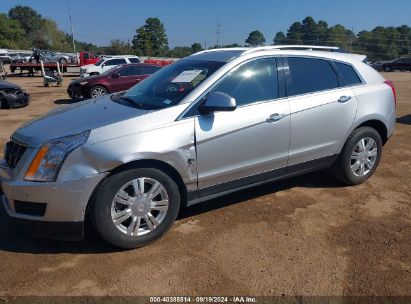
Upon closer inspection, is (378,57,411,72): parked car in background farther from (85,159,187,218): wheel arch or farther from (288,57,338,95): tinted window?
(85,159,187,218): wheel arch

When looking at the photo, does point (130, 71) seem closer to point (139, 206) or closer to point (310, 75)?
point (310, 75)

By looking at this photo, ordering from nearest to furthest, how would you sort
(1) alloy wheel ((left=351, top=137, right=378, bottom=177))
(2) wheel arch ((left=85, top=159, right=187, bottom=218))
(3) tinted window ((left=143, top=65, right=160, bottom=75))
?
(2) wheel arch ((left=85, top=159, right=187, bottom=218)), (1) alloy wheel ((left=351, top=137, right=378, bottom=177)), (3) tinted window ((left=143, top=65, right=160, bottom=75))

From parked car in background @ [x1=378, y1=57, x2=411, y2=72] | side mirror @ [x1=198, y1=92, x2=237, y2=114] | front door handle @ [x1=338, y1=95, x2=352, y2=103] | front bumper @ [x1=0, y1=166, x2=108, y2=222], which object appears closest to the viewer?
front bumper @ [x1=0, y1=166, x2=108, y2=222]

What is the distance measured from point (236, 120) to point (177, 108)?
59cm

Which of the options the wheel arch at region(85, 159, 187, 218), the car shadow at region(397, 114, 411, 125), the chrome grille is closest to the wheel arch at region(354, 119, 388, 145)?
the wheel arch at region(85, 159, 187, 218)

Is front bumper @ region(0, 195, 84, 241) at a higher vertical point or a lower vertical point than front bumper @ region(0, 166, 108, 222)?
lower

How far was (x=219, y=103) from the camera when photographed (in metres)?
3.39

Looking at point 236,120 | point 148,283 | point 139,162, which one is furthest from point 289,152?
point 148,283

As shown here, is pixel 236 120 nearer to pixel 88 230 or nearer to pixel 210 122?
pixel 210 122

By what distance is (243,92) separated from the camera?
12.4 ft

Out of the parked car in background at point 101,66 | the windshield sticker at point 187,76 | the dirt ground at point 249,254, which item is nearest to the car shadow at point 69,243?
the dirt ground at point 249,254

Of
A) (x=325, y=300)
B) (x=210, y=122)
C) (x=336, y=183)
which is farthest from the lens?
(x=336, y=183)

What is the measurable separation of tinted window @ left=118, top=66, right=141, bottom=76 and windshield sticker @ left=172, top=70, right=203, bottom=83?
11.1 m

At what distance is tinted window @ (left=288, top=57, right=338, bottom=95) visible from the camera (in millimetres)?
4148
